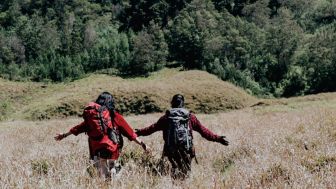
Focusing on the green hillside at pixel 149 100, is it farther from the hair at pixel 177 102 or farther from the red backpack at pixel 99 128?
the red backpack at pixel 99 128

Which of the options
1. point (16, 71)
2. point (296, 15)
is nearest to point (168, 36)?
point (16, 71)

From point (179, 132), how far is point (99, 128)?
125 cm

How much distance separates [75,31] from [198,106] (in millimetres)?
64675

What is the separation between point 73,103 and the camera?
46.1m

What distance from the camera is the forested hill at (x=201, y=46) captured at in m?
69.6

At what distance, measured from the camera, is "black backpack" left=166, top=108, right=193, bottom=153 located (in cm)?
705

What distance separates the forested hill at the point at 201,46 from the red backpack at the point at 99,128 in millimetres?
60234

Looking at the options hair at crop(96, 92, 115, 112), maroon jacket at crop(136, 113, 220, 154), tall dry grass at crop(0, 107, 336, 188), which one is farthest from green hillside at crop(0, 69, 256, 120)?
hair at crop(96, 92, 115, 112)

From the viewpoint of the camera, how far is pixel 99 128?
666 centimetres

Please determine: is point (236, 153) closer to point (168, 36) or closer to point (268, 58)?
point (268, 58)

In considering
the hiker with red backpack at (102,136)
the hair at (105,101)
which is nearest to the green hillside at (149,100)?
the hair at (105,101)

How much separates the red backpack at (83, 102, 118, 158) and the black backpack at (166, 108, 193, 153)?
893 millimetres

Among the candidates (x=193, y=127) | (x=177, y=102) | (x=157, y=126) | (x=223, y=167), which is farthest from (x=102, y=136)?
(x=223, y=167)

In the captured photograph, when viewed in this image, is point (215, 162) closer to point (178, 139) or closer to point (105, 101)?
point (178, 139)
